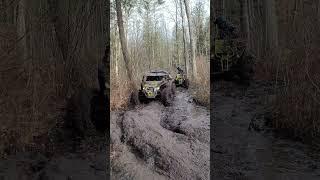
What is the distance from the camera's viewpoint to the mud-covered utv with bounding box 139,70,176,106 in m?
2.61

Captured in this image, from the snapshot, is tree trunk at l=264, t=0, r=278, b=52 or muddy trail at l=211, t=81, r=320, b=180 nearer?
muddy trail at l=211, t=81, r=320, b=180

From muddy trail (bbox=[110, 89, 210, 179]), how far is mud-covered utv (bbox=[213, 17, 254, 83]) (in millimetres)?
286

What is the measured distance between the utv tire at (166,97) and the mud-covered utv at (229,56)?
1.08ft

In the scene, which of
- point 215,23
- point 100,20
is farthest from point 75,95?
point 215,23

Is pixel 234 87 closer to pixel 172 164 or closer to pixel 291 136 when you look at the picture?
pixel 291 136

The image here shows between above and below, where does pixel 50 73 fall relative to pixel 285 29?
below

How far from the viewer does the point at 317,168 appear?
2.37 m

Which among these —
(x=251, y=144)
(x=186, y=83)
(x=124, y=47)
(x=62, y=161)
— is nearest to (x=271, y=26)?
(x=186, y=83)

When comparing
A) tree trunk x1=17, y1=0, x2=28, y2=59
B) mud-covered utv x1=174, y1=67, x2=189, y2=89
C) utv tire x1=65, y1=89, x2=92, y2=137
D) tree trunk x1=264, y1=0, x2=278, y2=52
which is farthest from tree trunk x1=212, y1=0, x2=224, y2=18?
tree trunk x1=17, y1=0, x2=28, y2=59

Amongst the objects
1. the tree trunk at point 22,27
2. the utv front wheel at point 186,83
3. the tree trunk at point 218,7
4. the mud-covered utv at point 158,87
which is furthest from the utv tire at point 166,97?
the tree trunk at point 22,27

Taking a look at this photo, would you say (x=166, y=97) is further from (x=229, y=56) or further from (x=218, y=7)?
(x=218, y=7)

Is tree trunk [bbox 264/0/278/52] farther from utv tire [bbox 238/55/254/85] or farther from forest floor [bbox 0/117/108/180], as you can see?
forest floor [bbox 0/117/108/180]

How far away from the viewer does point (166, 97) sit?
2.64 m

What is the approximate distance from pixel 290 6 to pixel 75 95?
1499 millimetres
